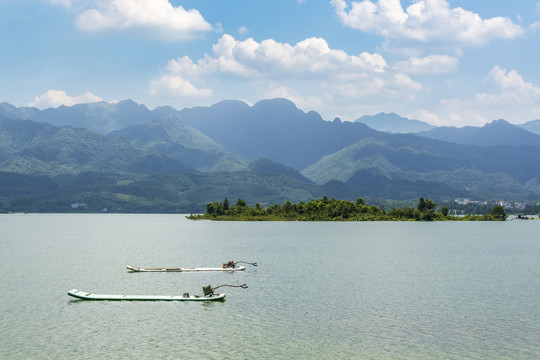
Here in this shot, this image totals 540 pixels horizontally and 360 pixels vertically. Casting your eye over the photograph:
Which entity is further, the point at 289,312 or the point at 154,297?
the point at 154,297

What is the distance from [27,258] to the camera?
120 m

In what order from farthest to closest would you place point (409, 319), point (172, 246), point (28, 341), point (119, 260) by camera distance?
1. point (172, 246)
2. point (119, 260)
3. point (409, 319)
4. point (28, 341)

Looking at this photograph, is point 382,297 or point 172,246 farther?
point 172,246

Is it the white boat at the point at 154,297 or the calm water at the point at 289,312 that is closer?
the calm water at the point at 289,312

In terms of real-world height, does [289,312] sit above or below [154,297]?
below

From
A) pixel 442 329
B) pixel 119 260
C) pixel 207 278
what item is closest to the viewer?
pixel 442 329

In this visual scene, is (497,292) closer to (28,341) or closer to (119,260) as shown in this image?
(28,341)

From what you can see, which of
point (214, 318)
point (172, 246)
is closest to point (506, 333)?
point (214, 318)

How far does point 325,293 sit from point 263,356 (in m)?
29.8

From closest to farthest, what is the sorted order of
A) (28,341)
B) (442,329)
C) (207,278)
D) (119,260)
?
(28,341) → (442,329) → (207,278) → (119,260)

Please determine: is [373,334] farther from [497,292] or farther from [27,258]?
[27,258]

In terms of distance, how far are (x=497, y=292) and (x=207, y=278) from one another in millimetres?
45696

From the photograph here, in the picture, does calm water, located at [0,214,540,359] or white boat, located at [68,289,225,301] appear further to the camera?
white boat, located at [68,289,225,301]

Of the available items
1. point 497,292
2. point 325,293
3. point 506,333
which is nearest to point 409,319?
point 506,333
